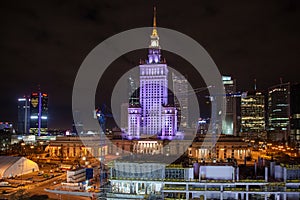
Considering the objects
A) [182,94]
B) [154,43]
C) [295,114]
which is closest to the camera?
[154,43]

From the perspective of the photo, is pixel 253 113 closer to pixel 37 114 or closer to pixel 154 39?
pixel 154 39

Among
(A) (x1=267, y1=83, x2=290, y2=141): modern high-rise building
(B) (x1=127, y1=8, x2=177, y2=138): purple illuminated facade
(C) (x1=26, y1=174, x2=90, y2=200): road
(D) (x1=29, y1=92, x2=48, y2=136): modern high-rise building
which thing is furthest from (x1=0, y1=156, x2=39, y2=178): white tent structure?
(A) (x1=267, y1=83, x2=290, y2=141): modern high-rise building

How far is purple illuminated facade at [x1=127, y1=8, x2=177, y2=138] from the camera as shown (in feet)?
180

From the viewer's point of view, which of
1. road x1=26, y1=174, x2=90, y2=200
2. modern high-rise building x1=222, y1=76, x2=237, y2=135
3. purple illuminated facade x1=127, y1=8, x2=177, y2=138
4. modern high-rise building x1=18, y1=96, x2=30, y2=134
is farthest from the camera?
modern high-rise building x1=18, y1=96, x2=30, y2=134

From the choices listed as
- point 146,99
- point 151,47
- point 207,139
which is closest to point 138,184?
point 207,139

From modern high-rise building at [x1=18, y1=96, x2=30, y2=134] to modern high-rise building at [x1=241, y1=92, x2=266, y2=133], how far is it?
7640cm

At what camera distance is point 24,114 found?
106m

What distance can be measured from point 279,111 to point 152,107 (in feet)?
171

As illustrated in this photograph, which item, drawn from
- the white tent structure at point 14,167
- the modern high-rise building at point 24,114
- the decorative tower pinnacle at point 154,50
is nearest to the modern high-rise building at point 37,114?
the modern high-rise building at point 24,114

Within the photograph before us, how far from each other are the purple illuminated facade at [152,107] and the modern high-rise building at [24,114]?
63848 mm

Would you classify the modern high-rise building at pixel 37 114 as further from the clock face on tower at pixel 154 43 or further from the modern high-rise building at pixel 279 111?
the modern high-rise building at pixel 279 111

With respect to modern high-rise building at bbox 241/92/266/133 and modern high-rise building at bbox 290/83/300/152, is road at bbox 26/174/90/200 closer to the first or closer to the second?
modern high-rise building at bbox 290/83/300/152

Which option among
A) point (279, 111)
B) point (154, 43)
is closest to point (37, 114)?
point (154, 43)

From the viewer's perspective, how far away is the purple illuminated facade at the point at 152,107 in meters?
54.8
